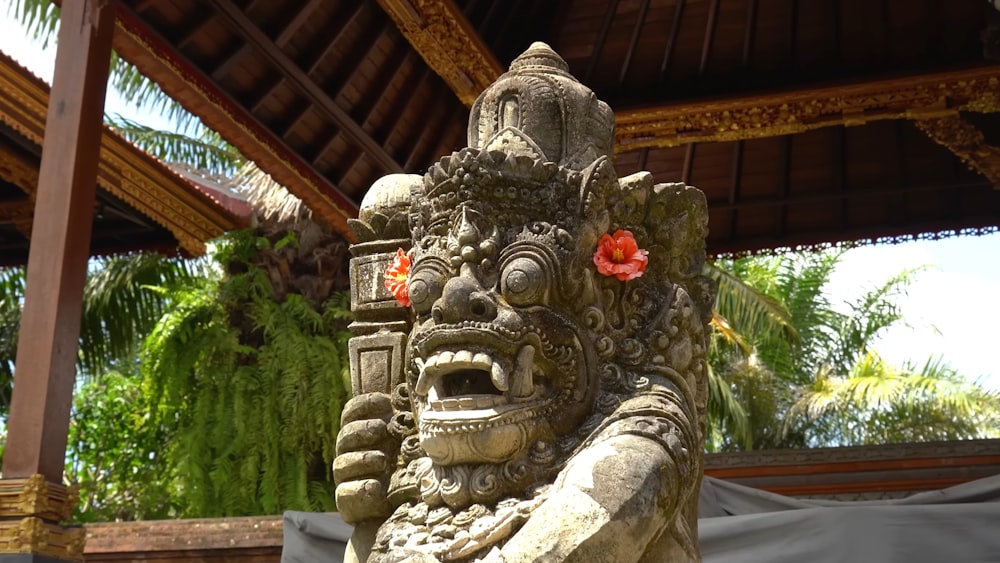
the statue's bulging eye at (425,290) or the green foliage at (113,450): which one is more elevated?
the green foliage at (113,450)

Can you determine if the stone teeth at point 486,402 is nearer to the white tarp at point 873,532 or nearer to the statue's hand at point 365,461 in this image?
the statue's hand at point 365,461

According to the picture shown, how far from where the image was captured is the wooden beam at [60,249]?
18.8 ft

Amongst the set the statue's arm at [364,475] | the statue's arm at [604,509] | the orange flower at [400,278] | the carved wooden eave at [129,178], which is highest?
the carved wooden eave at [129,178]

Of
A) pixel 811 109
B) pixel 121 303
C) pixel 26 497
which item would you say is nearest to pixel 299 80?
pixel 26 497

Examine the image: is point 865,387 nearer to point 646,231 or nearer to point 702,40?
point 702,40

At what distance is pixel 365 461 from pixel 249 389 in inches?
259

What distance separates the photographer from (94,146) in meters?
6.22

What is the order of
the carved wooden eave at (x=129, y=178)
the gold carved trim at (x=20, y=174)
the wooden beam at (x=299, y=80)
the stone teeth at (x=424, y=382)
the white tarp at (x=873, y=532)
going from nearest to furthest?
the stone teeth at (x=424, y=382), the white tarp at (x=873, y=532), the wooden beam at (x=299, y=80), the carved wooden eave at (x=129, y=178), the gold carved trim at (x=20, y=174)

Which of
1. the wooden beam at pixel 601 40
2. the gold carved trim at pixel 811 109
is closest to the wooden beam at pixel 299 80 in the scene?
the wooden beam at pixel 601 40

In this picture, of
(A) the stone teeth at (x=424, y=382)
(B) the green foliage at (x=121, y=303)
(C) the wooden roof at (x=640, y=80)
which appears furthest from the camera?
(B) the green foliage at (x=121, y=303)

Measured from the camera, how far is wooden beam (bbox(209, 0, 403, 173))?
21.9 ft

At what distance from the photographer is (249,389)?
31.9 ft

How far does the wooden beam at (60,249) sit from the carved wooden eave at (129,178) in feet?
8.34

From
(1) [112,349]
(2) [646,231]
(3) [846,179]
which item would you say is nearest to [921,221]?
(3) [846,179]
